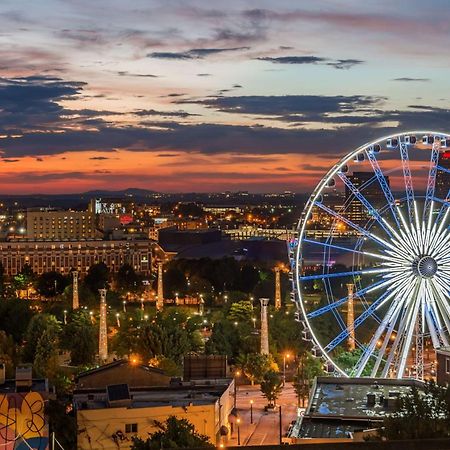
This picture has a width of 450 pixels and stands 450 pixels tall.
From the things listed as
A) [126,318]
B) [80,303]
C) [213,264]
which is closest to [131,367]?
[126,318]

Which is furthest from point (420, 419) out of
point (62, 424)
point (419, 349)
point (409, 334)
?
point (419, 349)

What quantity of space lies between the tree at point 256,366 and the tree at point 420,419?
29.3m

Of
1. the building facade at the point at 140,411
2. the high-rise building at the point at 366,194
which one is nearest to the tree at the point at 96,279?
the high-rise building at the point at 366,194

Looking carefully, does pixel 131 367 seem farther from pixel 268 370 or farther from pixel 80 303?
pixel 80 303

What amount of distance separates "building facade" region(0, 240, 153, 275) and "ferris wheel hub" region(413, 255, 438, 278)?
11393 centimetres

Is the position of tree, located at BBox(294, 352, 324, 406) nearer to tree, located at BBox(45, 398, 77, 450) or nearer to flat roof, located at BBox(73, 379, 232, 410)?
flat roof, located at BBox(73, 379, 232, 410)

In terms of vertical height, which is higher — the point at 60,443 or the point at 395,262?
the point at 395,262

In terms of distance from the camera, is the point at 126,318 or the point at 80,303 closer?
the point at 126,318

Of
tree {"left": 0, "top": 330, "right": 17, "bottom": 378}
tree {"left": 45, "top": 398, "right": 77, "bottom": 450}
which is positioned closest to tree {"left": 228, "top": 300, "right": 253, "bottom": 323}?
tree {"left": 0, "top": 330, "right": 17, "bottom": 378}

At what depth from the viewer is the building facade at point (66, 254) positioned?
14850 centimetres

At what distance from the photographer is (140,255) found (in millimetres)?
151625

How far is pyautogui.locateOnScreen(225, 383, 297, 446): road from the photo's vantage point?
43.0m

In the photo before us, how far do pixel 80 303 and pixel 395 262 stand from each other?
57485 mm

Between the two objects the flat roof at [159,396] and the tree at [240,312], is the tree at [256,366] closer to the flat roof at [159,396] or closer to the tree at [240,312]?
the flat roof at [159,396]
